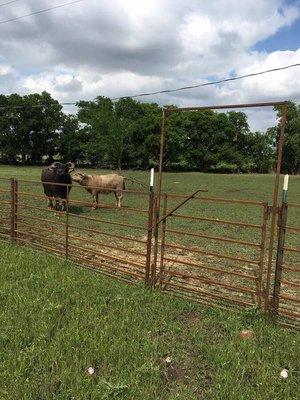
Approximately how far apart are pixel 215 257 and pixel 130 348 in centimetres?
495

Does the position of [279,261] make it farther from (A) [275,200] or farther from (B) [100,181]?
(B) [100,181]

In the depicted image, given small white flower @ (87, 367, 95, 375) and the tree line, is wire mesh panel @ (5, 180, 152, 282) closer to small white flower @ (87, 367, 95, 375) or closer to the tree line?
small white flower @ (87, 367, 95, 375)

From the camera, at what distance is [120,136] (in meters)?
62.4

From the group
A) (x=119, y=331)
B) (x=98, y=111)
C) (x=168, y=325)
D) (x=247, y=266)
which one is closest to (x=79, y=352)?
(x=119, y=331)

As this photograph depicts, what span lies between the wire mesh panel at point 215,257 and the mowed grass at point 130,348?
524mm

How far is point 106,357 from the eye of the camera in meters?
4.27

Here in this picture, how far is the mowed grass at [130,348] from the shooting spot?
3812 mm

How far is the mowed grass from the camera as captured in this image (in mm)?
3812

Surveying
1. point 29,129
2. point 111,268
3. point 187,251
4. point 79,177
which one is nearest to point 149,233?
point 111,268

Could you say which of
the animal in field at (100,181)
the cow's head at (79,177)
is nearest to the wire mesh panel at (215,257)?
the animal in field at (100,181)

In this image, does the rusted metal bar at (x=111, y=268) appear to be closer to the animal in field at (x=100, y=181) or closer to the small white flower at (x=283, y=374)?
the small white flower at (x=283, y=374)

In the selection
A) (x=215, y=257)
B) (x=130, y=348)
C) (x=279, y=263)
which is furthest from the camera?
(x=215, y=257)

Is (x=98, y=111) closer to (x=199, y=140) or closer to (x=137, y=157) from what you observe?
(x=137, y=157)

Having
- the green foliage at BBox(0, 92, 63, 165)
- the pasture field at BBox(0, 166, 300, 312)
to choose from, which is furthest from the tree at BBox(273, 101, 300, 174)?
the pasture field at BBox(0, 166, 300, 312)
